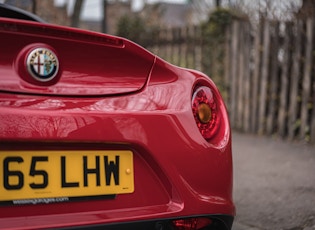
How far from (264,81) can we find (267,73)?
129 millimetres

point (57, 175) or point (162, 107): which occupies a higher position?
point (162, 107)

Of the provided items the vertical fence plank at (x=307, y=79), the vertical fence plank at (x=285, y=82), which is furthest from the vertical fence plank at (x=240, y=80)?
the vertical fence plank at (x=307, y=79)

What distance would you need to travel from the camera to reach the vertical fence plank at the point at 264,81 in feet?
22.0

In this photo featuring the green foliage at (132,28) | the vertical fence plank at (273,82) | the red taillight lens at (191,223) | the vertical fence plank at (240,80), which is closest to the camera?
the red taillight lens at (191,223)

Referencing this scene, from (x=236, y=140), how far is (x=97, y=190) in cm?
511

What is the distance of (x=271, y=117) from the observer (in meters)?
6.68

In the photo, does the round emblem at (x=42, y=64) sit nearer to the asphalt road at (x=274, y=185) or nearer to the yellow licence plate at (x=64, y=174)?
the yellow licence plate at (x=64, y=174)

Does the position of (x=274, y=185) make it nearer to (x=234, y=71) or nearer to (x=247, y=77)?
(x=247, y=77)

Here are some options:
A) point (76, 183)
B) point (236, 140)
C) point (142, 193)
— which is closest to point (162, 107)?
point (142, 193)

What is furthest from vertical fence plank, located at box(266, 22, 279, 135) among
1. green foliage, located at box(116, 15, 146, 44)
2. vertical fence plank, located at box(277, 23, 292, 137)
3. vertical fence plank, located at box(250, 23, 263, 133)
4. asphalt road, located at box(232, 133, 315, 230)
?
green foliage, located at box(116, 15, 146, 44)

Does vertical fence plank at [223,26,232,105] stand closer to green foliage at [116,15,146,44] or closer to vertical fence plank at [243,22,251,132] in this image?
vertical fence plank at [243,22,251,132]

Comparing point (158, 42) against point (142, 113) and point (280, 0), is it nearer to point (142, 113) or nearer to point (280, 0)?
point (280, 0)

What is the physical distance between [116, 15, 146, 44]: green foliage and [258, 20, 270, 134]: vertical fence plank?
448 centimetres

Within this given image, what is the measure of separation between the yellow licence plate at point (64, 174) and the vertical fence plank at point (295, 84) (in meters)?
4.95
